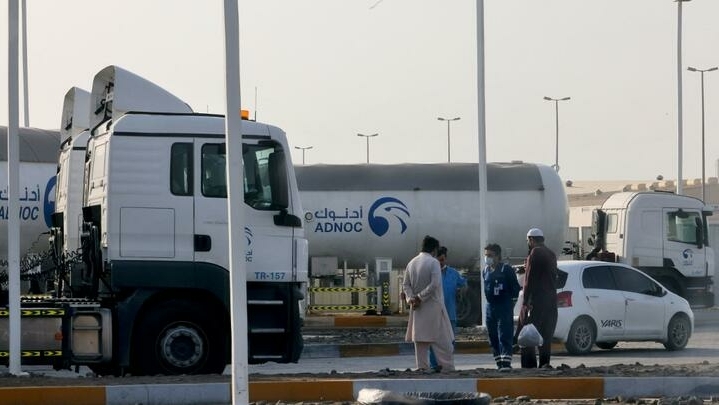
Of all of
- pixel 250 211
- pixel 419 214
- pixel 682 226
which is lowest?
pixel 682 226

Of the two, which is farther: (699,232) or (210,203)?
(699,232)

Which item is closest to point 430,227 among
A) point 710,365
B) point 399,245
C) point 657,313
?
point 399,245

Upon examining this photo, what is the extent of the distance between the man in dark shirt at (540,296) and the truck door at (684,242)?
51.4 ft

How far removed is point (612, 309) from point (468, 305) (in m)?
7.47

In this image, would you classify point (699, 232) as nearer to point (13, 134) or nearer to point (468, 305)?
point (468, 305)

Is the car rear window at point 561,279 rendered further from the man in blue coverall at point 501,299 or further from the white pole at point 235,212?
the white pole at point 235,212

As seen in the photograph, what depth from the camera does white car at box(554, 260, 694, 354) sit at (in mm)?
20547

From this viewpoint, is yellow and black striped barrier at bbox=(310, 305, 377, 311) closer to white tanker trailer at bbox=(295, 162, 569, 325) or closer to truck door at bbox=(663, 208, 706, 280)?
white tanker trailer at bbox=(295, 162, 569, 325)

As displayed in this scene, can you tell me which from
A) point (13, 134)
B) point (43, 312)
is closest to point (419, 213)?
point (13, 134)

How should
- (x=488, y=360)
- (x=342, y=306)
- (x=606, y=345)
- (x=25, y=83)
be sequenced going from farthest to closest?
(x=25, y=83) → (x=342, y=306) → (x=606, y=345) → (x=488, y=360)

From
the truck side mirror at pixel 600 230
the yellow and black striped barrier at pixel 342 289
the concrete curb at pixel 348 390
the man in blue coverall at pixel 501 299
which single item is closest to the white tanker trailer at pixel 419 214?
the yellow and black striped barrier at pixel 342 289

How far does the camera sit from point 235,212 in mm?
9273

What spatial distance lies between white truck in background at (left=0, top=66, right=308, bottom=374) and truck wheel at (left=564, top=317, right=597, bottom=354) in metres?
6.89

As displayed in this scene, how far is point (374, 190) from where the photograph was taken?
29859 millimetres
